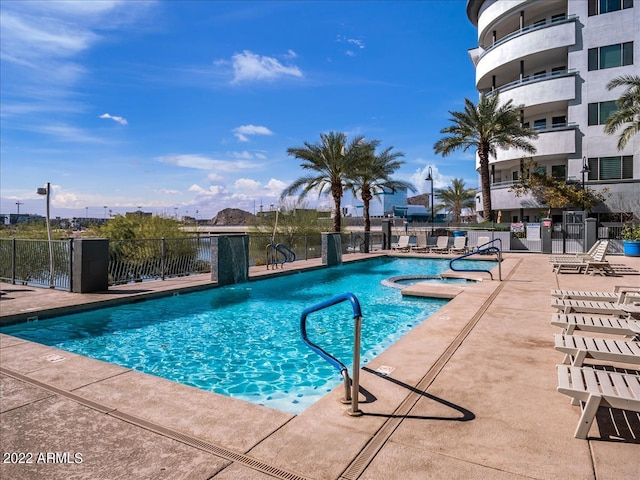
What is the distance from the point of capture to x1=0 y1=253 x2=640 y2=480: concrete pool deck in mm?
2795

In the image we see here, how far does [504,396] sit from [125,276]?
10.9m

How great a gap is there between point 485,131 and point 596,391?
28.4m

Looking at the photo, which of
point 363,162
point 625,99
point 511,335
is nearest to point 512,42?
point 625,99

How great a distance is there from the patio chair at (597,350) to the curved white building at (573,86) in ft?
90.2

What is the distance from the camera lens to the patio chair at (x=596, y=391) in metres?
3.00

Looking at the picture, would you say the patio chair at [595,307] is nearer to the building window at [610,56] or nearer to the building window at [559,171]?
the building window at [559,171]

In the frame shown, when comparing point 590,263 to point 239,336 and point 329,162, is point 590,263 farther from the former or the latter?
point 329,162

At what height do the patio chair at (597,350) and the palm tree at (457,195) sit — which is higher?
the palm tree at (457,195)

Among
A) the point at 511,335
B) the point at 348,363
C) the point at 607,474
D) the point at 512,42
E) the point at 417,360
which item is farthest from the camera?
the point at 512,42

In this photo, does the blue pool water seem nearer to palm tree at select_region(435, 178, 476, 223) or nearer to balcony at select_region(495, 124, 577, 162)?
balcony at select_region(495, 124, 577, 162)

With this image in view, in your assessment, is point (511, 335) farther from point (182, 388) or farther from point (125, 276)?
point (125, 276)

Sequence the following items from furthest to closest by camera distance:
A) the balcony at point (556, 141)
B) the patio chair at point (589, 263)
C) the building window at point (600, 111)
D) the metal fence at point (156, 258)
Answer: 1. the balcony at point (556, 141)
2. the building window at point (600, 111)
3. the patio chair at point (589, 263)
4. the metal fence at point (156, 258)

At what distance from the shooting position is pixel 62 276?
11.1 meters

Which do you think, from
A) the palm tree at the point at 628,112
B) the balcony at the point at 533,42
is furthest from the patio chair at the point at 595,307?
the balcony at the point at 533,42
